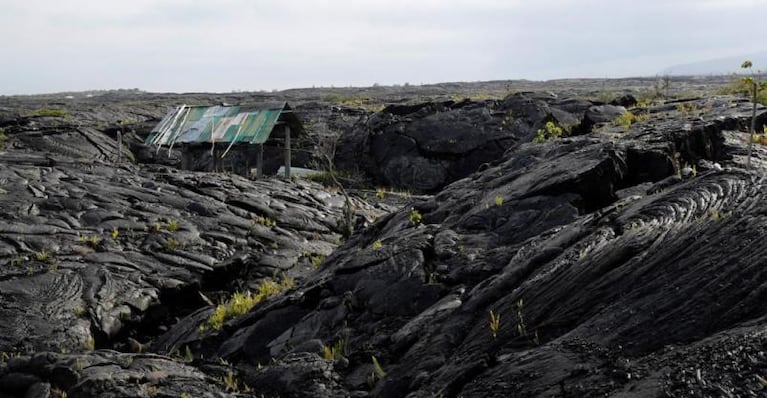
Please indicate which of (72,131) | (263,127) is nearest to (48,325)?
(263,127)

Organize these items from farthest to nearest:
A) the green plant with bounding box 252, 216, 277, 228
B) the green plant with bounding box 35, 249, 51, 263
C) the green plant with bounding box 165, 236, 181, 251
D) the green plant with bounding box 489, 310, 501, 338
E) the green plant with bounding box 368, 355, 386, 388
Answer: the green plant with bounding box 252, 216, 277, 228 < the green plant with bounding box 165, 236, 181, 251 < the green plant with bounding box 35, 249, 51, 263 < the green plant with bounding box 368, 355, 386, 388 < the green plant with bounding box 489, 310, 501, 338

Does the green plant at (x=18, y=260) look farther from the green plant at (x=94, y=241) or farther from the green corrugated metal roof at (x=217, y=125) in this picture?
the green corrugated metal roof at (x=217, y=125)

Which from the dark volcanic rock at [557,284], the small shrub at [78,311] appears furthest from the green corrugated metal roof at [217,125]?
the dark volcanic rock at [557,284]

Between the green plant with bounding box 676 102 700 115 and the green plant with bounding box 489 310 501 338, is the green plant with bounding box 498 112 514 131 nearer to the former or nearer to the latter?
the green plant with bounding box 676 102 700 115

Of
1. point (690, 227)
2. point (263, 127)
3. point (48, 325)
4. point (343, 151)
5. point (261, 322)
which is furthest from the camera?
point (343, 151)

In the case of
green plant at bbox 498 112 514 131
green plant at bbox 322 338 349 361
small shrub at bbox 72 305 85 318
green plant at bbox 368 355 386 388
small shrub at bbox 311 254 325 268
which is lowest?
small shrub at bbox 311 254 325 268

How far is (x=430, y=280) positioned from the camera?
41.1 ft

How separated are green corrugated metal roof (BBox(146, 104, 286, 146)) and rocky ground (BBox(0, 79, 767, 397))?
5.63 metres

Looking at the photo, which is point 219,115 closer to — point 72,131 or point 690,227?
point 72,131

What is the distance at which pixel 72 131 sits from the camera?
158 ft

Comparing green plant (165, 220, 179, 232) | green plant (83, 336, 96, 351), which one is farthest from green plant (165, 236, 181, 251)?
green plant (83, 336, 96, 351)

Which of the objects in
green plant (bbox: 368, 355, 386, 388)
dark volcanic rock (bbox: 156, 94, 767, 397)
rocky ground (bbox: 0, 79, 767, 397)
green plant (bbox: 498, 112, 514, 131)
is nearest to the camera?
dark volcanic rock (bbox: 156, 94, 767, 397)

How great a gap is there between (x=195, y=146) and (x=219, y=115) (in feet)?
6.39

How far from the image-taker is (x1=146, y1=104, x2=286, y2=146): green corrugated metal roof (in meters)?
34.7
